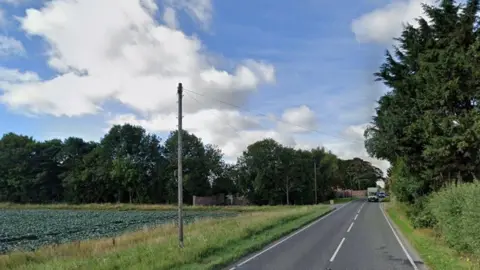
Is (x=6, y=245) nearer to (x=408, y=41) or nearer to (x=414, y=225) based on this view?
(x=414, y=225)

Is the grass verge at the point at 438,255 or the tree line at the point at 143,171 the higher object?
the tree line at the point at 143,171

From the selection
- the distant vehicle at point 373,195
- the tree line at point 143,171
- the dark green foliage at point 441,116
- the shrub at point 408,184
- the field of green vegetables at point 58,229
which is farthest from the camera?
the tree line at point 143,171

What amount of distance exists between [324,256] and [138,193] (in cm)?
8369

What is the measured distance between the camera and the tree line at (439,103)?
19562 mm

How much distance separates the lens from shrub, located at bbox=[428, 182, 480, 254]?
38.5ft

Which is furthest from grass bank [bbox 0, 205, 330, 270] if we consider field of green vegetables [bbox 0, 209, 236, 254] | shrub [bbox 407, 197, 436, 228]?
shrub [bbox 407, 197, 436, 228]

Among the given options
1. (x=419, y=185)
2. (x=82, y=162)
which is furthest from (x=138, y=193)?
(x=419, y=185)

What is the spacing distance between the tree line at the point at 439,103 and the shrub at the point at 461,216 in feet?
7.28

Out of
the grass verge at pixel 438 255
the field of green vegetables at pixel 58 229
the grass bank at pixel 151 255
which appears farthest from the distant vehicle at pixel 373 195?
the grass verge at pixel 438 255

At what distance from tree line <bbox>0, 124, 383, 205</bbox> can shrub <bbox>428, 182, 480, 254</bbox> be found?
6892 centimetres

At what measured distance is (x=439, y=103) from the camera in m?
20.7

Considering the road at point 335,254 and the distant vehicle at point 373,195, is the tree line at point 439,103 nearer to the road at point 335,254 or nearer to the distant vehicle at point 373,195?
the road at point 335,254

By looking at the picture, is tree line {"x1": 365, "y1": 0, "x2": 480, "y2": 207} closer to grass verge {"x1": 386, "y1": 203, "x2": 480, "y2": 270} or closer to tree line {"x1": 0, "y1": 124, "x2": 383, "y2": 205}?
grass verge {"x1": 386, "y1": 203, "x2": 480, "y2": 270}

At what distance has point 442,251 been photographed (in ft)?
50.4
